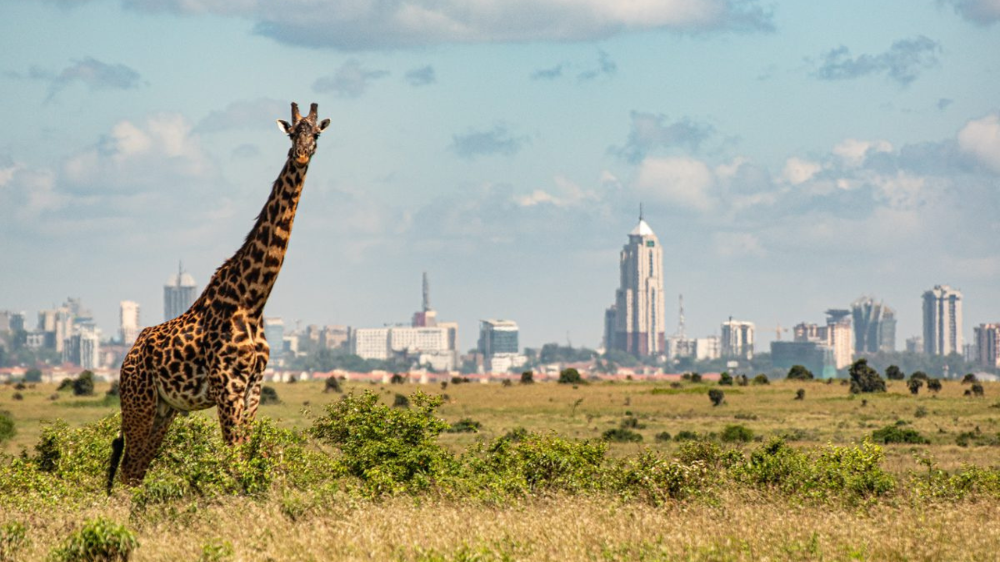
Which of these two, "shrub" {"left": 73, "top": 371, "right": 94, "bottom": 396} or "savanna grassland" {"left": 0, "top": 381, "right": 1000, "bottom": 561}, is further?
"shrub" {"left": 73, "top": 371, "right": 94, "bottom": 396}

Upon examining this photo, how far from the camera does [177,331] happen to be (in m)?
19.7

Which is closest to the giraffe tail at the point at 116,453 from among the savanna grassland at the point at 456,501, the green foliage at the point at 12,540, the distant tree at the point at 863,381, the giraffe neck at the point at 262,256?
the savanna grassland at the point at 456,501

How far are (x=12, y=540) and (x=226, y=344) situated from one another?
13.9 feet

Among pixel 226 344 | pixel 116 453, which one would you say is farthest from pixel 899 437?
pixel 226 344

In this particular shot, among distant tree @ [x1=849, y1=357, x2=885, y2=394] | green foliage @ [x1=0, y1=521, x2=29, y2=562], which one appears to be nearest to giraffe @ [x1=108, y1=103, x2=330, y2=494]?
green foliage @ [x1=0, y1=521, x2=29, y2=562]

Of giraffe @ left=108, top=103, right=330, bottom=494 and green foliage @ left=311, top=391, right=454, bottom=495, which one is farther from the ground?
giraffe @ left=108, top=103, right=330, bottom=494

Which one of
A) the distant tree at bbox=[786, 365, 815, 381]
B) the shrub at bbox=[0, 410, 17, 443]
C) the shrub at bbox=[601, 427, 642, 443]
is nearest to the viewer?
the shrub at bbox=[0, 410, 17, 443]

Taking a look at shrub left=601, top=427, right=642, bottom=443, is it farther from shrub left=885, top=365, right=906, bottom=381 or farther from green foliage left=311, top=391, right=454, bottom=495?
shrub left=885, top=365, right=906, bottom=381

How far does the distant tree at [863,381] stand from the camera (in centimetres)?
8281

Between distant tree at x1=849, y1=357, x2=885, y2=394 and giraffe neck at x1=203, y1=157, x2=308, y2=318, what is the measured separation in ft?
222

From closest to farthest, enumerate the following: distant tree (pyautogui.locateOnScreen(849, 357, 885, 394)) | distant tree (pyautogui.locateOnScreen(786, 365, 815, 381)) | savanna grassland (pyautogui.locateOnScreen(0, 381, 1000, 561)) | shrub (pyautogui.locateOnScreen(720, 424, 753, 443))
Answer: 1. savanna grassland (pyautogui.locateOnScreen(0, 381, 1000, 561))
2. shrub (pyautogui.locateOnScreen(720, 424, 753, 443))
3. distant tree (pyautogui.locateOnScreen(849, 357, 885, 394))
4. distant tree (pyautogui.locateOnScreen(786, 365, 815, 381))

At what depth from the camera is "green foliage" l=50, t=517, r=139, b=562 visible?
49.4 feet

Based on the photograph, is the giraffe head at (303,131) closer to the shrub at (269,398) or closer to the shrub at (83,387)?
the shrub at (269,398)

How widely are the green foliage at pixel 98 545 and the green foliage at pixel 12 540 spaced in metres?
0.63
